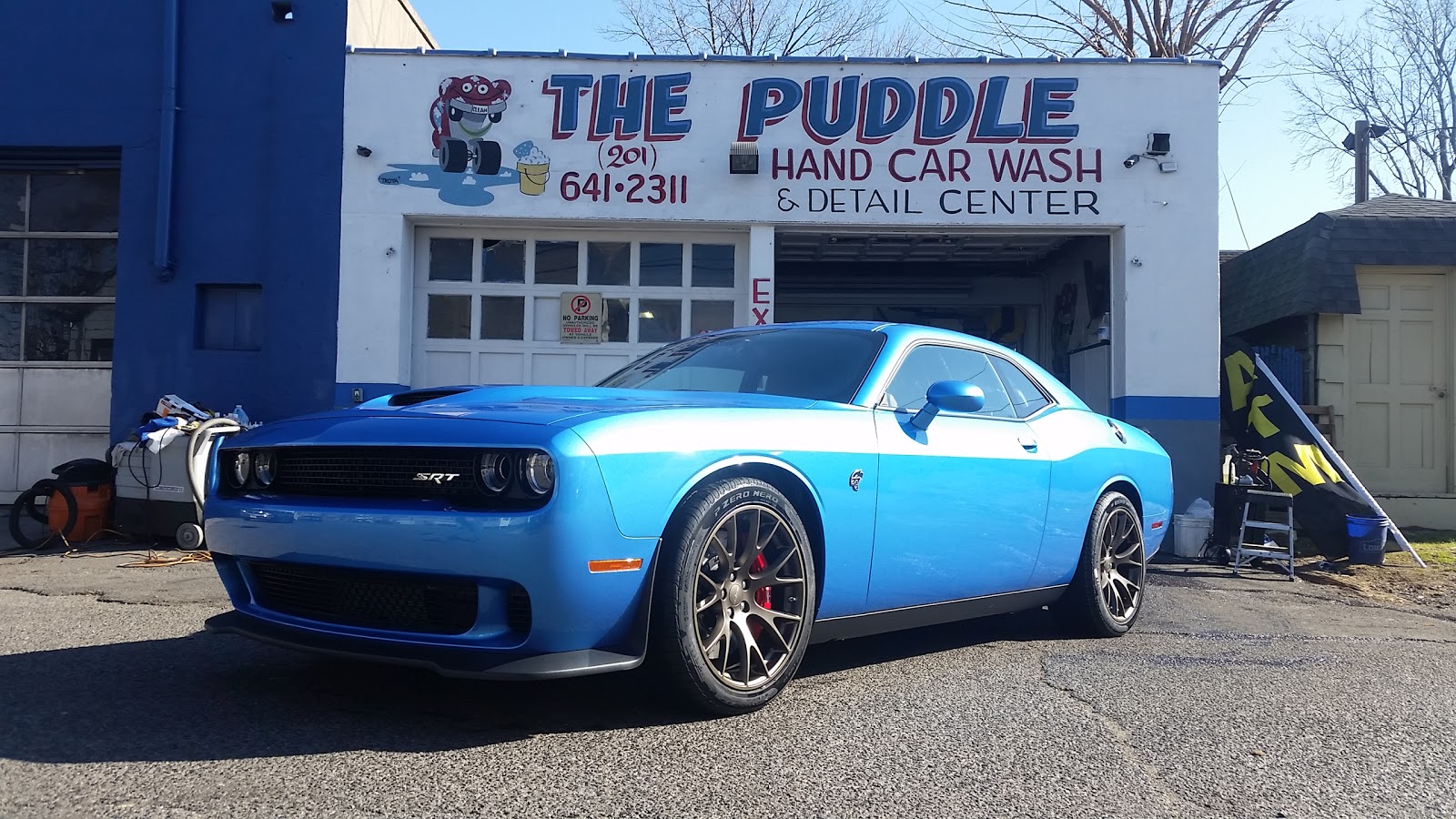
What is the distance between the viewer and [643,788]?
102 inches

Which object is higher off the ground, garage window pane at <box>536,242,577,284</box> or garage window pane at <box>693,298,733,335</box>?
garage window pane at <box>536,242,577,284</box>

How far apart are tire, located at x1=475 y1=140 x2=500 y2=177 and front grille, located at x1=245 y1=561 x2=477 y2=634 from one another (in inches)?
278

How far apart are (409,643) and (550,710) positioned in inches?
22.6

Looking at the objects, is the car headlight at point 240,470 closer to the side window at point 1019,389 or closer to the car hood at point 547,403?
the car hood at point 547,403

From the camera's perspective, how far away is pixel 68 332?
1023cm

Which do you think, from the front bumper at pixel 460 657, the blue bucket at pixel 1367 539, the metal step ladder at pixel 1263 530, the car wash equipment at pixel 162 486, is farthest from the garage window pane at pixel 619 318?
the front bumper at pixel 460 657

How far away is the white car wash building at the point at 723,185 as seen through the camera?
31.9 ft

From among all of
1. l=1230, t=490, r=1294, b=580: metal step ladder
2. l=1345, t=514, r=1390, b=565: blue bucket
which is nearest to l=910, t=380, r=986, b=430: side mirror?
l=1230, t=490, r=1294, b=580: metal step ladder

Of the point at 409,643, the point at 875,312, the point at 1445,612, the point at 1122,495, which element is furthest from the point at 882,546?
the point at 875,312

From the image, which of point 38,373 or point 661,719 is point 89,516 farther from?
point 661,719

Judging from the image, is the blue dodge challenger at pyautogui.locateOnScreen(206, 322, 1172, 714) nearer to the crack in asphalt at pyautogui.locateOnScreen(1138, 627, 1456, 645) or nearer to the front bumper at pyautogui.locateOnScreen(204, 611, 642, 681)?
the front bumper at pyautogui.locateOnScreen(204, 611, 642, 681)

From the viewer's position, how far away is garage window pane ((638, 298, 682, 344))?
10117 millimetres

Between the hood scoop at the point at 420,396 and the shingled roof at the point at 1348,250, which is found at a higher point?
the shingled roof at the point at 1348,250

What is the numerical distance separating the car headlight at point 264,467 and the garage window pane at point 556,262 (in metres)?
6.81
